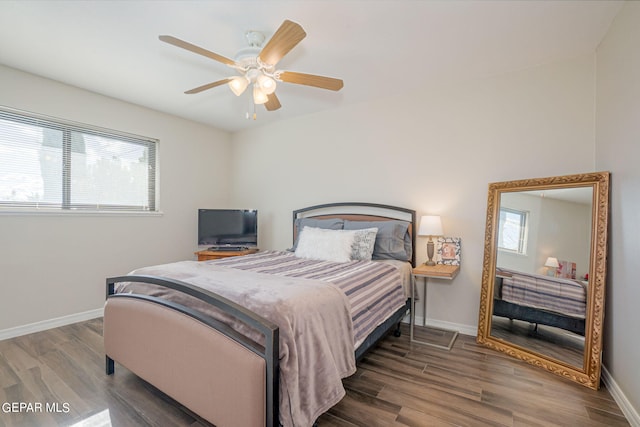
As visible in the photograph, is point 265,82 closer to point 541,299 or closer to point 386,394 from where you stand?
point 386,394

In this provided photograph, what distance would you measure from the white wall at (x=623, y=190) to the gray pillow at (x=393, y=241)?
1568mm

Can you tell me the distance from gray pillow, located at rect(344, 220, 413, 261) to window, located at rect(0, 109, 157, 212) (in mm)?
3088

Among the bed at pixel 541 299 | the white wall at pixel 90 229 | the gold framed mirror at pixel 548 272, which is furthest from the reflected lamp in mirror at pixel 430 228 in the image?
the white wall at pixel 90 229

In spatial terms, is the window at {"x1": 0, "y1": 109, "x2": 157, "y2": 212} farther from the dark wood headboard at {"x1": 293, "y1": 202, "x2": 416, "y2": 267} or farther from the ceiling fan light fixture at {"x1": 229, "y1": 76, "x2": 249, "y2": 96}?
the ceiling fan light fixture at {"x1": 229, "y1": 76, "x2": 249, "y2": 96}

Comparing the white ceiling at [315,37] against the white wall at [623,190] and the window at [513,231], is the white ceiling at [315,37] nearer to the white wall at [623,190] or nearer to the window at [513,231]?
the white wall at [623,190]

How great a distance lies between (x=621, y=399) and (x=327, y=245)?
2.33 metres

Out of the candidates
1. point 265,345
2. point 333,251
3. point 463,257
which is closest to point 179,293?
point 265,345

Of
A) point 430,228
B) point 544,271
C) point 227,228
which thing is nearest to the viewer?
point 544,271

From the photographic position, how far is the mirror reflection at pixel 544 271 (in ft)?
7.37

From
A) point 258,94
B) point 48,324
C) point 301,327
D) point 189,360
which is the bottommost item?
point 48,324

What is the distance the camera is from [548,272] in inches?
95.3

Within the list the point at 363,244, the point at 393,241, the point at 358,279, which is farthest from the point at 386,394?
the point at 393,241

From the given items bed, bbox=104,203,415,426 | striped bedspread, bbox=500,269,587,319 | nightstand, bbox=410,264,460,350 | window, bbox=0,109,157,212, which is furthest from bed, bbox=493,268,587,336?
window, bbox=0,109,157,212

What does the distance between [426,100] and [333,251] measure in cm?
196
